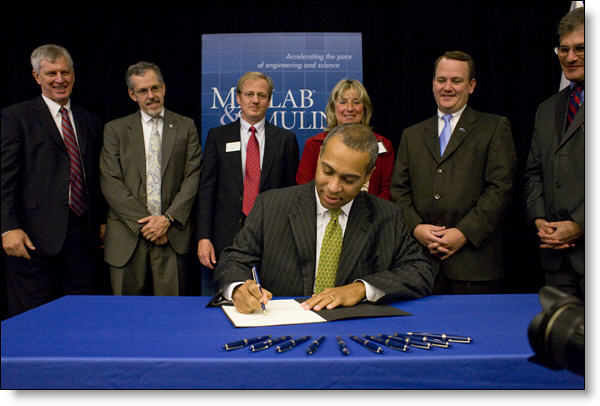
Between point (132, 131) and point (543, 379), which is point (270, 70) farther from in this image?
point (543, 379)

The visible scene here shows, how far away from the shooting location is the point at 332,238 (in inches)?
80.7

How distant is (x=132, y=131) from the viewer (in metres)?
3.40

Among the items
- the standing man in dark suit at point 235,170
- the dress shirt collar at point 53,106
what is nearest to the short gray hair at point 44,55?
the dress shirt collar at point 53,106

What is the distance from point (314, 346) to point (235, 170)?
89.9 inches

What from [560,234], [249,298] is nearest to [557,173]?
[560,234]

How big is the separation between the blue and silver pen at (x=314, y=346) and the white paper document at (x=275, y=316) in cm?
20

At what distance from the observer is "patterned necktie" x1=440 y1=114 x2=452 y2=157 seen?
3.06 metres

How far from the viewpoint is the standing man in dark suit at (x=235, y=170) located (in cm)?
335

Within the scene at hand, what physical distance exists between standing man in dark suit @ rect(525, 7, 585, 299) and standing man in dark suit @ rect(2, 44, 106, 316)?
2.93 metres

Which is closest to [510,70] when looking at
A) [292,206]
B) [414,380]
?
[292,206]

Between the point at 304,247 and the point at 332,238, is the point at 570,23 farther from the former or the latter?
the point at 304,247

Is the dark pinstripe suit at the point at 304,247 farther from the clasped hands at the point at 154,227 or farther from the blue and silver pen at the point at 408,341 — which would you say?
the clasped hands at the point at 154,227

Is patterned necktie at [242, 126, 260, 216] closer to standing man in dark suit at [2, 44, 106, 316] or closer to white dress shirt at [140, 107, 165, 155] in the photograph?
white dress shirt at [140, 107, 165, 155]

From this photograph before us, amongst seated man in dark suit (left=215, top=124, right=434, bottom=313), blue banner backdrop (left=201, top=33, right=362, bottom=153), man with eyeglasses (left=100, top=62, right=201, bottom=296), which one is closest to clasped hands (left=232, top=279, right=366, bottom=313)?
seated man in dark suit (left=215, top=124, right=434, bottom=313)
